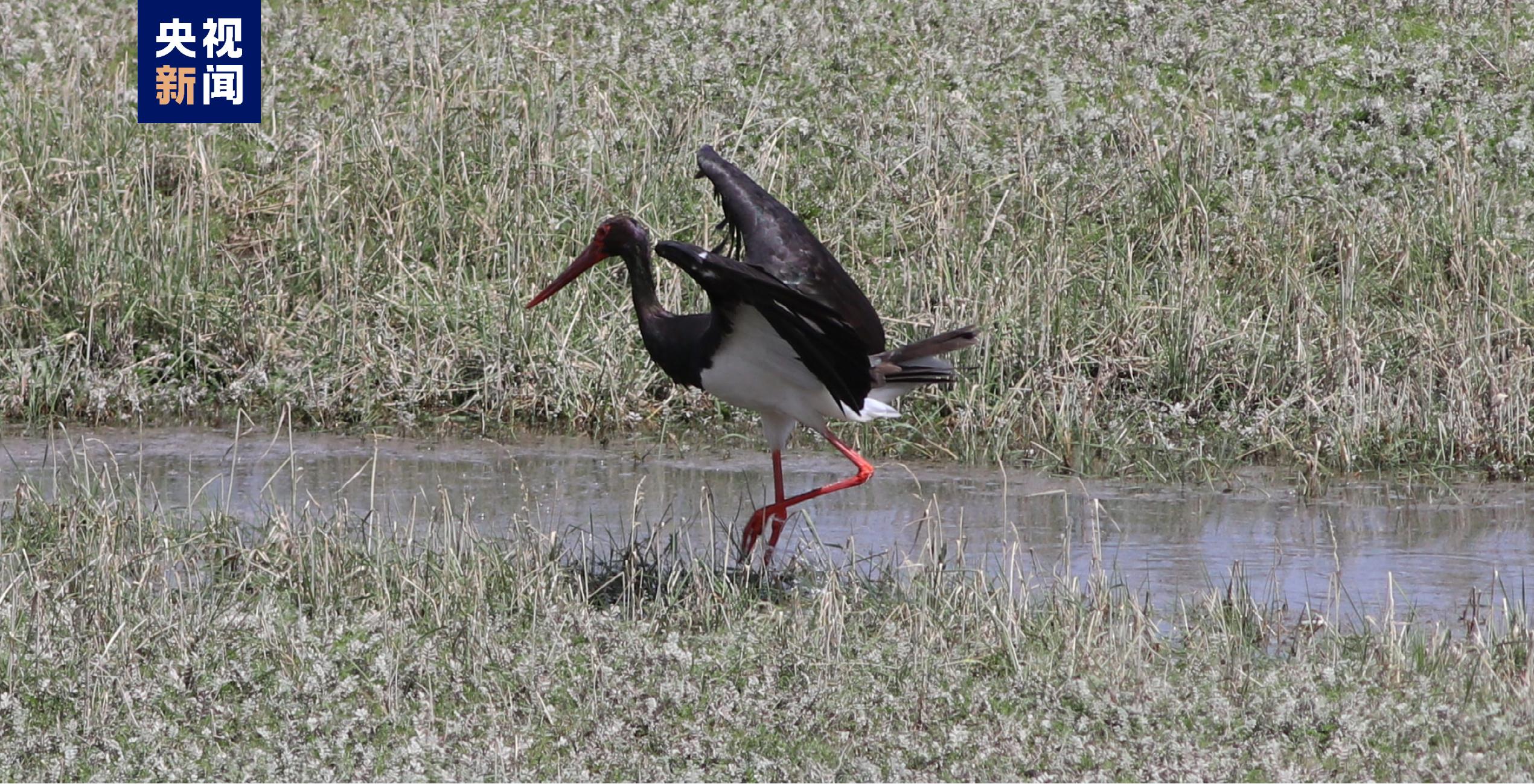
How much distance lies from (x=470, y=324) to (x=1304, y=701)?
4.57 meters

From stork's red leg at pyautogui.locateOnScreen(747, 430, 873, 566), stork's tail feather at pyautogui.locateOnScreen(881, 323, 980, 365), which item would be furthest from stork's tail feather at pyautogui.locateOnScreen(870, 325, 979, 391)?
stork's red leg at pyautogui.locateOnScreen(747, 430, 873, 566)

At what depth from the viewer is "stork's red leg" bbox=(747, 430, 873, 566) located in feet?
20.2

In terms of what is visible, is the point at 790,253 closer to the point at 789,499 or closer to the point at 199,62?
the point at 789,499

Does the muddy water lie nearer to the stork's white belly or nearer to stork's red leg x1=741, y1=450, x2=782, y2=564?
stork's red leg x1=741, y1=450, x2=782, y2=564

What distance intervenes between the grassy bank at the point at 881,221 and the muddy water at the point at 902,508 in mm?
263

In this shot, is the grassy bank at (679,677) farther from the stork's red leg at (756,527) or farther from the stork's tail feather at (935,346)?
the stork's tail feather at (935,346)

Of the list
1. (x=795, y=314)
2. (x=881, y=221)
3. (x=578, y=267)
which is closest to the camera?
(x=795, y=314)

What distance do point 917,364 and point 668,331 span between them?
2.74 feet

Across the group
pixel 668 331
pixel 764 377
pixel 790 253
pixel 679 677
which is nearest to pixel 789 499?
pixel 764 377

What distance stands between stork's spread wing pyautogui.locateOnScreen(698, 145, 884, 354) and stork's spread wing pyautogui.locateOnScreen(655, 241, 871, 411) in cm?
35

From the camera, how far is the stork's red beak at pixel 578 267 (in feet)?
21.4

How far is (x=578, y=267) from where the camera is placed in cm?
657

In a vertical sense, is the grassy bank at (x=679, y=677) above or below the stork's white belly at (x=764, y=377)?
below

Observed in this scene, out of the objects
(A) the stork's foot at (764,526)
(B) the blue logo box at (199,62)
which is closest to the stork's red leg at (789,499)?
(A) the stork's foot at (764,526)
